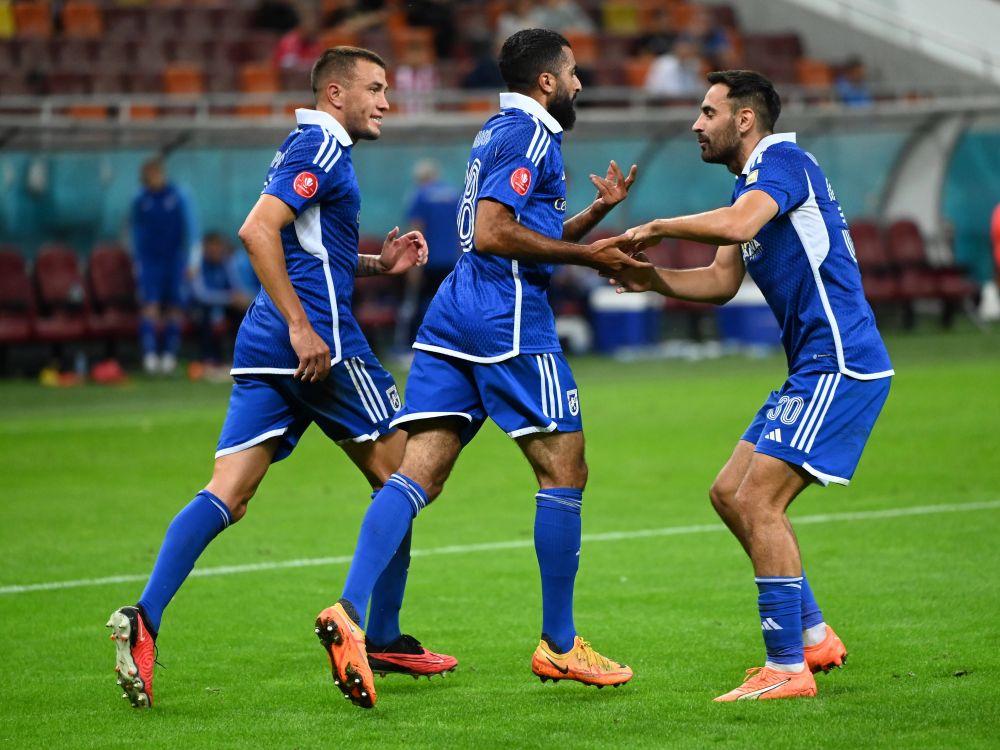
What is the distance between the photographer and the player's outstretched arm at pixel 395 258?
21.7 feet

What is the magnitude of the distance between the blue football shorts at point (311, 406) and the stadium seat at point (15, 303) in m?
13.5

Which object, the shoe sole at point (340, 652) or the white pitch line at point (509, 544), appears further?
the white pitch line at point (509, 544)

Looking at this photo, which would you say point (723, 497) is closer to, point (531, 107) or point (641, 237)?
point (641, 237)

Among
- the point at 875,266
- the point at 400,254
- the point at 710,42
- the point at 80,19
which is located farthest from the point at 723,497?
the point at 710,42

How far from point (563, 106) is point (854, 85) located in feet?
67.2

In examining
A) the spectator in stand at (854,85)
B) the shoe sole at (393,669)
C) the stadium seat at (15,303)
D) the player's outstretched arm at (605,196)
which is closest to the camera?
the shoe sole at (393,669)

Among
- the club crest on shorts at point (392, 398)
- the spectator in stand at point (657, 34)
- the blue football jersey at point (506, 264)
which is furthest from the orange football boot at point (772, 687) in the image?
the spectator in stand at point (657, 34)

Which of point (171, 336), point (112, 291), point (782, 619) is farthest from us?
point (112, 291)

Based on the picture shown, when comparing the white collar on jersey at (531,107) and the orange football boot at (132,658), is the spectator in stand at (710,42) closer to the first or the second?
the white collar on jersey at (531,107)

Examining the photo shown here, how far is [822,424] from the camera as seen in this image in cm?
573

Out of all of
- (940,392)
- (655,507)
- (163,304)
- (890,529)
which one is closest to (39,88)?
(163,304)

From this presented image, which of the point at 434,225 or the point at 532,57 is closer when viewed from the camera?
the point at 532,57

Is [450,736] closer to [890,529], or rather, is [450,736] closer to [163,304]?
[890,529]

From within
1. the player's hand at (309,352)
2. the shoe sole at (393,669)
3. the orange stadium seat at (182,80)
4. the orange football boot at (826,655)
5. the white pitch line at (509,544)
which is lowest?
the white pitch line at (509,544)
